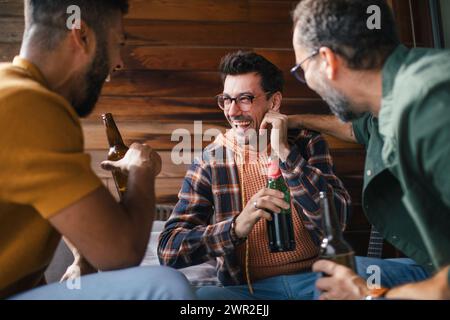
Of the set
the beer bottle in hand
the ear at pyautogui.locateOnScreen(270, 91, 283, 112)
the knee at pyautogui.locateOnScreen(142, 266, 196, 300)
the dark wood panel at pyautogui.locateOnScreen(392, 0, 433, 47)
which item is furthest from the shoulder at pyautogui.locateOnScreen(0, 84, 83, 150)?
the dark wood panel at pyautogui.locateOnScreen(392, 0, 433, 47)

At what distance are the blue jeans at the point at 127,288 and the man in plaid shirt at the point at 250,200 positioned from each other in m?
0.52

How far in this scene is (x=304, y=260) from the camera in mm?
1594

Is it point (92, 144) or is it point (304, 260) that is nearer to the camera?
point (304, 260)

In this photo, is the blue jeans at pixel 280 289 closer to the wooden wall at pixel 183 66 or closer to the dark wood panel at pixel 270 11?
the wooden wall at pixel 183 66

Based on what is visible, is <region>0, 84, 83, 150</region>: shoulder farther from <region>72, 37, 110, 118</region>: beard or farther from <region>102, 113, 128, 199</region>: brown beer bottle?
<region>102, 113, 128, 199</region>: brown beer bottle

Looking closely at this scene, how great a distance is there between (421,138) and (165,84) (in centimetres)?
195

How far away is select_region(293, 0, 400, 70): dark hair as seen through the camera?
3.52 ft

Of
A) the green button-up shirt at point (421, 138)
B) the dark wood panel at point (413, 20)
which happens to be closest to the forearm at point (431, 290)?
the green button-up shirt at point (421, 138)

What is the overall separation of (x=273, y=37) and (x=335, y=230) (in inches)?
74.3

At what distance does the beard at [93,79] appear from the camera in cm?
112

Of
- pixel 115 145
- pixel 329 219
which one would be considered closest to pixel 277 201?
pixel 329 219

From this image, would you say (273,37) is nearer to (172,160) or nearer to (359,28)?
(172,160)

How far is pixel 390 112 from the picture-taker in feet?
3.24
